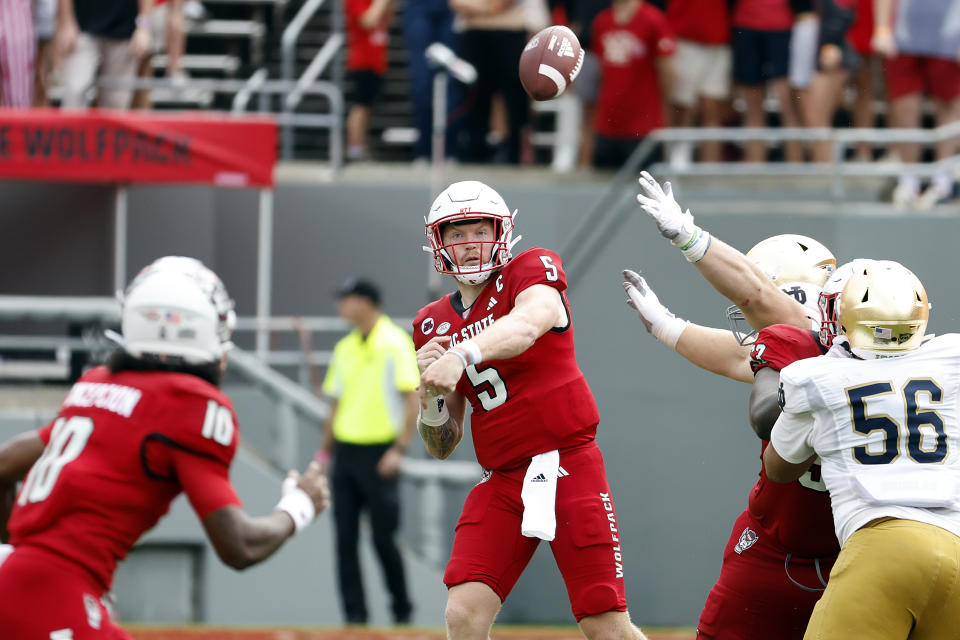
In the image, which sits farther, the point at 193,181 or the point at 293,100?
the point at 293,100

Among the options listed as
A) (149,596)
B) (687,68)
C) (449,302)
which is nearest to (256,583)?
(149,596)

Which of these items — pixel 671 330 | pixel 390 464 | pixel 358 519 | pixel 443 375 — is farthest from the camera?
pixel 358 519

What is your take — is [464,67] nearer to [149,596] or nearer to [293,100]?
[293,100]

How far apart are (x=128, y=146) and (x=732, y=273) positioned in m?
6.59

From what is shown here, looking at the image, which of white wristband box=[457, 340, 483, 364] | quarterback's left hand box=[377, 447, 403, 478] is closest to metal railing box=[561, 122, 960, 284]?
quarterback's left hand box=[377, 447, 403, 478]

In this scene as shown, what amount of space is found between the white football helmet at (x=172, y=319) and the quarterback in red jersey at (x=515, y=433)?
877 mm

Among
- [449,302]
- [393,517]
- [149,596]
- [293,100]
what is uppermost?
[293,100]

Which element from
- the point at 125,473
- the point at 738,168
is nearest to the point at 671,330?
the point at 125,473

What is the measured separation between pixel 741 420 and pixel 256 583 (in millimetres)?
3731

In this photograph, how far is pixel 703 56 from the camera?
395 inches

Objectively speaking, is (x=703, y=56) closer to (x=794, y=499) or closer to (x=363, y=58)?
(x=363, y=58)

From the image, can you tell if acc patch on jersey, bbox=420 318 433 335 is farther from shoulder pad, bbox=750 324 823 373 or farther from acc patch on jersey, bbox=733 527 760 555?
acc patch on jersey, bbox=733 527 760 555

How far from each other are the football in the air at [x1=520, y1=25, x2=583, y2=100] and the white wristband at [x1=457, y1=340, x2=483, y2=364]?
1.27m

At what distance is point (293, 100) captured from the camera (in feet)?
43.2
